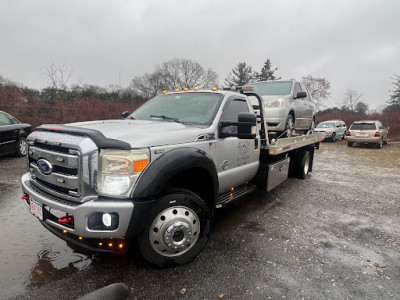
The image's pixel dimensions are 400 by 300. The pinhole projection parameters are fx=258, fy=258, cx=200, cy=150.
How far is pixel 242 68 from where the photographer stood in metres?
46.7

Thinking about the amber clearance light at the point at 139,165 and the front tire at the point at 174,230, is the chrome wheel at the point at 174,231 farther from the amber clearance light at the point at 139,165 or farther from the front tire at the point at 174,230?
the amber clearance light at the point at 139,165

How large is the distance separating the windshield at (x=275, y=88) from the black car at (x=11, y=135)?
7.70m

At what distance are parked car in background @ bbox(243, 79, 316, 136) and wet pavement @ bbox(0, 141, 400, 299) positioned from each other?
2234 millimetres

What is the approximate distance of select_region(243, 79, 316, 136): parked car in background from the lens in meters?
6.24

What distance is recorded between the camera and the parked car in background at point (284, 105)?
624cm

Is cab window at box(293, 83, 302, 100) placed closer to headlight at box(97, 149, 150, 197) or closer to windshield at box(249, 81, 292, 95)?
windshield at box(249, 81, 292, 95)

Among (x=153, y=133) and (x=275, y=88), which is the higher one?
(x=275, y=88)

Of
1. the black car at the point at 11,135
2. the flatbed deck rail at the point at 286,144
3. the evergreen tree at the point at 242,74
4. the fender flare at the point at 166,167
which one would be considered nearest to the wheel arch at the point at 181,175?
the fender flare at the point at 166,167

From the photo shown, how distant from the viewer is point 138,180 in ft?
7.59

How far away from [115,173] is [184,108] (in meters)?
1.72

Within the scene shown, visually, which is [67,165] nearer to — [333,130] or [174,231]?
[174,231]

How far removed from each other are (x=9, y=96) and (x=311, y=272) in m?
16.1

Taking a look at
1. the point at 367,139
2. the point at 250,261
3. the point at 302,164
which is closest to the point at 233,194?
the point at 250,261

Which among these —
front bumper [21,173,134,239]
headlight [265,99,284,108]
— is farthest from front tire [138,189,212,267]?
headlight [265,99,284,108]
